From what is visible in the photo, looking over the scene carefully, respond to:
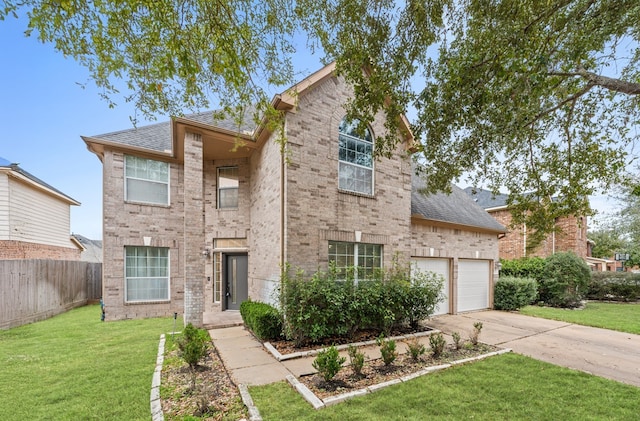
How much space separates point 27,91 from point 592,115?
17.5 m

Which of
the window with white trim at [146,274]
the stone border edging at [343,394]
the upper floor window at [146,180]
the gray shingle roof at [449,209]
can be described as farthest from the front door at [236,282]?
the gray shingle roof at [449,209]

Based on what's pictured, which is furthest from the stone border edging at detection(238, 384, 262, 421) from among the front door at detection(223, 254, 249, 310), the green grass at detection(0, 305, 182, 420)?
the front door at detection(223, 254, 249, 310)

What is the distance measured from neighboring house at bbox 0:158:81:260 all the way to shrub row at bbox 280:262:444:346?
1389 centimetres

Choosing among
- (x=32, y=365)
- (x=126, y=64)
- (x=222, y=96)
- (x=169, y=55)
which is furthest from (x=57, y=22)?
(x=32, y=365)

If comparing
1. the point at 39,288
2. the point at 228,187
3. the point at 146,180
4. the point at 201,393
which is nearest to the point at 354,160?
the point at 228,187

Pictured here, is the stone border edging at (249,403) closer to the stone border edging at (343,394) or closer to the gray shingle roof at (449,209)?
the stone border edging at (343,394)

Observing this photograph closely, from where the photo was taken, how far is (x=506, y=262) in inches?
616

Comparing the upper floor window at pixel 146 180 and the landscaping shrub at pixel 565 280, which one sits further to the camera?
the landscaping shrub at pixel 565 280

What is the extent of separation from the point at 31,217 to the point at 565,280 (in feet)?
85.7

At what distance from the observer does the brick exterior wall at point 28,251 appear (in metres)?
12.3

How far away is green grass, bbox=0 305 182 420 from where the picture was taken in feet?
13.0

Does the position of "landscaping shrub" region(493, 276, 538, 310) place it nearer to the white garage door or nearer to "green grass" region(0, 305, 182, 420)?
the white garage door

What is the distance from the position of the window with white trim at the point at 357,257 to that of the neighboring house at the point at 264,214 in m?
0.05

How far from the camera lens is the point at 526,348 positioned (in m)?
6.87
